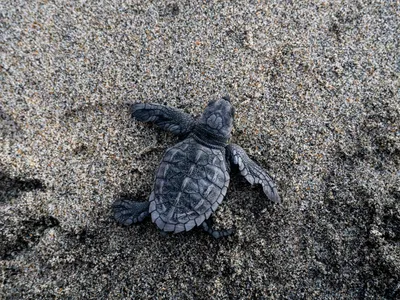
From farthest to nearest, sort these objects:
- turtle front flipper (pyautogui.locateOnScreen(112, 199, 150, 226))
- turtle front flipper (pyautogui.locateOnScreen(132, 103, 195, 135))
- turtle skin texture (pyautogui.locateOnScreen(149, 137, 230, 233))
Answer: turtle front flipper (pyautogui.locateOnScreen(132, 103, 195, 135)) < turtle front flipper (pyautogui.locateOnScreen(112, 199, 150, 226)) < turtle skin texture (pyautogui.locateOnScreen(149, 137, 230, 233))

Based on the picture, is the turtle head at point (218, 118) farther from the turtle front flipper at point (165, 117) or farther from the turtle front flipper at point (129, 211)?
the turtle front flipper at point (129, 211)

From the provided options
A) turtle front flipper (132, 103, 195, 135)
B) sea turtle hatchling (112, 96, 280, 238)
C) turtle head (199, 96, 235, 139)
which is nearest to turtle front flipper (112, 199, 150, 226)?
sea turtle hatchling (112, 96, 280, 238)

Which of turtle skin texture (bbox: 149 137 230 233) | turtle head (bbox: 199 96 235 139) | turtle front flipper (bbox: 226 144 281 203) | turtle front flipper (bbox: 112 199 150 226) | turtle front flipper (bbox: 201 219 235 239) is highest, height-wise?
turtle head (bbox: 199 96 235 139)

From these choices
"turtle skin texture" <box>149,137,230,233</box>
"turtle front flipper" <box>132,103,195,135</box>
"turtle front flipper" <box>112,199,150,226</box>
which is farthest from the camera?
"turtle front flipper" <box>132,103,195,135</box>

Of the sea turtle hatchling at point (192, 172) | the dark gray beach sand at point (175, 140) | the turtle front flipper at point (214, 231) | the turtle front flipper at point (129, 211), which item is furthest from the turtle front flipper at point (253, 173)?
the turtle front flipper at point (129, 211)

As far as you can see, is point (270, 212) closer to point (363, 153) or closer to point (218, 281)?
point (218, 281)

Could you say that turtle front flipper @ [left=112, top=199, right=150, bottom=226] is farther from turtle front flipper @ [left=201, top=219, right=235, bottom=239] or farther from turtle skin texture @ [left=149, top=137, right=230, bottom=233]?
turtle front flipper @ [left=201, top=219, right=235, bottom=239]

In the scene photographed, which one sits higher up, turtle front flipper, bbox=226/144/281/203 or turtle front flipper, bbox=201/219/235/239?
turtle front flipper, bbox=226/144/281/203
